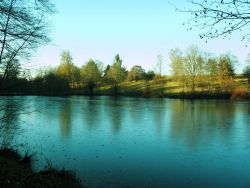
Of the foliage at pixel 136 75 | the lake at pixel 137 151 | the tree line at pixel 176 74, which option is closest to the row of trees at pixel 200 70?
→ the tree line at pixel 176 74

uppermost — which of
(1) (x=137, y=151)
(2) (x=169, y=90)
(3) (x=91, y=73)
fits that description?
(3) (x=91, y=73)

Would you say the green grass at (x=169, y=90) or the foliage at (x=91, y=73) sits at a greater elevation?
the foliage at (x=91, y=73)

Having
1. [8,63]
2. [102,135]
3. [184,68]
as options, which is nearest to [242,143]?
[102,135]

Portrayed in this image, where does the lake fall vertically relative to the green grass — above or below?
below

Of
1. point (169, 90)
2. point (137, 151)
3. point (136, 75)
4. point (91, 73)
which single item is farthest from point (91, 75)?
point (137, 151)

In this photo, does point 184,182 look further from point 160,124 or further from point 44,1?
point 160,124

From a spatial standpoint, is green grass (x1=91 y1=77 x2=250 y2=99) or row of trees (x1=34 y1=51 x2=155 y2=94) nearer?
green grass (x1=91 y1=77 x2=250 y2=99)

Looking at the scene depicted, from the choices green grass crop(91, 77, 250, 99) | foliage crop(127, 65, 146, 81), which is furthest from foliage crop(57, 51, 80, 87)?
foliage crop(127, 65, 146, 81)

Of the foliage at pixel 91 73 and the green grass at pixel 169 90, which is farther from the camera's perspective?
the foliage at pixel 91 73

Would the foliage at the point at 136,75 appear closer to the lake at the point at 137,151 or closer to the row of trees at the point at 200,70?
the row of trees at the point at 200,70

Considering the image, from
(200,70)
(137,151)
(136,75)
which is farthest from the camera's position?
(136,75)

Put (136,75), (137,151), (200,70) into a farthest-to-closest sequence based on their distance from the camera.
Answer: (136,75)
(200,70)
(137,151)

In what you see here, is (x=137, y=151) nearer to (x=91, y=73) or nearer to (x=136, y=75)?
(x=91, y=73)

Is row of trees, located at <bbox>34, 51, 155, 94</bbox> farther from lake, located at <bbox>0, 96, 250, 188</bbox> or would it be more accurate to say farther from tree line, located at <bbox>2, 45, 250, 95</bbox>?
lake, located at <bbox>0, 96, 250, 188</bbox>
